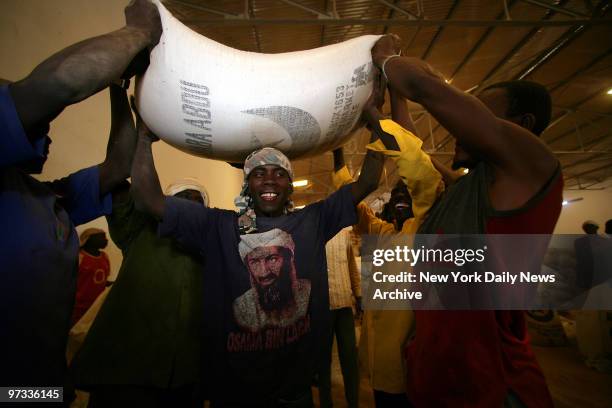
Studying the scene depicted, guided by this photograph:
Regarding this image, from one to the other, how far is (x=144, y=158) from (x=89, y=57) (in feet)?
1.67

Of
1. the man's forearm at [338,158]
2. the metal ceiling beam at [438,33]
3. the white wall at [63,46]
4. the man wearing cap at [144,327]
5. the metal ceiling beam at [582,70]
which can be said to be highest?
the metal ceiling beam at [438,33]

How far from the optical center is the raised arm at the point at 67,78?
462 millimetres

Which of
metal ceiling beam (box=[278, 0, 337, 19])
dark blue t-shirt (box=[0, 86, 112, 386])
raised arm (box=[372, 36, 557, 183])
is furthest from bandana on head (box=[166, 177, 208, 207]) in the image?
metal ceiling beam (box=[278, 0, 337, 19])

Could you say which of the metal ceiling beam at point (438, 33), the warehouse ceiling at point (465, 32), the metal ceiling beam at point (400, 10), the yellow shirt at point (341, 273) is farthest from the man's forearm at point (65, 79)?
the metal ceiling beam at point (438, 33)

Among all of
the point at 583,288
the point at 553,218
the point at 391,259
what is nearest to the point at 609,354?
the point at 583,288

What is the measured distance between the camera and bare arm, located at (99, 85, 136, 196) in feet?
3.22

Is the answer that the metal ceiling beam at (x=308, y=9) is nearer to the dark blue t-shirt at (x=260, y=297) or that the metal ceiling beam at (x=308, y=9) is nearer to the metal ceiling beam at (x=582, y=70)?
the dark blue t-shirt at (x=260, y=297)

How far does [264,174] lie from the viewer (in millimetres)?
1094

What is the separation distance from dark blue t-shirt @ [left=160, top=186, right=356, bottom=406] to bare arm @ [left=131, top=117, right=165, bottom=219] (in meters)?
0.04

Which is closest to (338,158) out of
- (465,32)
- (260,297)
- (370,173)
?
(370,173)

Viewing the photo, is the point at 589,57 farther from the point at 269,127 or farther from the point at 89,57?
the point at 89,57

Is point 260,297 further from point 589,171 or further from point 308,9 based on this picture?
point 589,171

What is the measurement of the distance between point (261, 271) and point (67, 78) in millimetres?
725

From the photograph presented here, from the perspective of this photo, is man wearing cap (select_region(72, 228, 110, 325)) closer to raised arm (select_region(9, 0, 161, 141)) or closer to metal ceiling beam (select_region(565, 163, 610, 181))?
raised arm (select_region(9, 0, 161, 141))
